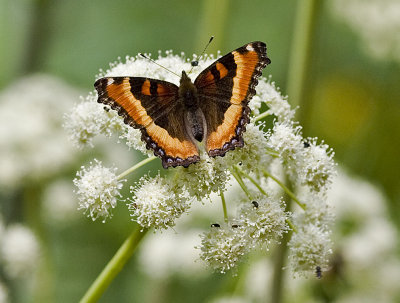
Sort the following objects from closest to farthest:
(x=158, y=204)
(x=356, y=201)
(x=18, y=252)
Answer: (x=158, y=204) → (x=18, y=252) → (x=356, y=201)

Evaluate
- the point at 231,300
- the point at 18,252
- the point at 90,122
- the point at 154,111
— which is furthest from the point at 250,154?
the point at 18,252

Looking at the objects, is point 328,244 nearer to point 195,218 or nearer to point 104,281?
point 104,281

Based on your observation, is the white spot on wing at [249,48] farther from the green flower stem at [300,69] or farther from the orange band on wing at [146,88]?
the green flower stem at [300,69]

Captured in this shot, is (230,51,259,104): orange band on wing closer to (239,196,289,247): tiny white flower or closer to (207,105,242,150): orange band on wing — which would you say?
(207,105,242,150): orange band on wing

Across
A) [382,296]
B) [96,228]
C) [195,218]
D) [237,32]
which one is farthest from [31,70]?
[382,296]

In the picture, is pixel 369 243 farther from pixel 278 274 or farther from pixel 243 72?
pixel 243 72

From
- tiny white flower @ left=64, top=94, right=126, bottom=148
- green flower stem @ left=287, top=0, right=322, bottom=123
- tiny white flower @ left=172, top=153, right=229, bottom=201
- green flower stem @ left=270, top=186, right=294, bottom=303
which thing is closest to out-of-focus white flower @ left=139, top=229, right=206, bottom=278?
green flower stem @ left=270, top=186, right=294, bottom=303
